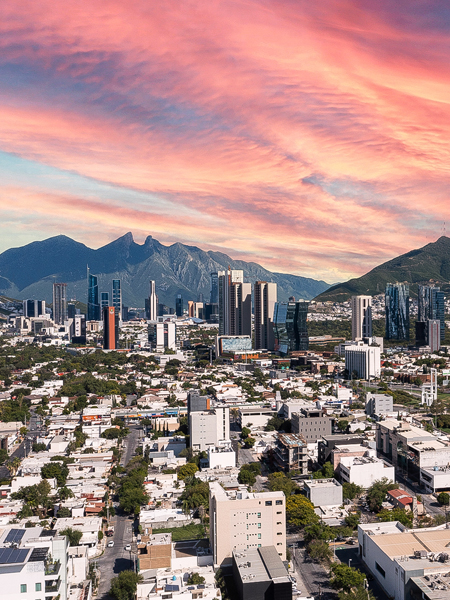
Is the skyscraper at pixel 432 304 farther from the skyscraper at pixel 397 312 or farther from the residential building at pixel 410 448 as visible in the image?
the residential building at pixel 410 448

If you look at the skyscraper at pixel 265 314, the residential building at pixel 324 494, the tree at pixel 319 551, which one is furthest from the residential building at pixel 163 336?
the tree at pixel 319 551

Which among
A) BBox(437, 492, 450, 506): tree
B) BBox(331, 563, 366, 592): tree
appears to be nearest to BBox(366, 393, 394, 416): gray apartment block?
BBox(437, 492, 450, 506): tree

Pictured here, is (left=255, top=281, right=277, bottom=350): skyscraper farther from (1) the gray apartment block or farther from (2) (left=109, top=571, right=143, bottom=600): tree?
(2) (left=109, top=571, right=143, bottom=600): tree

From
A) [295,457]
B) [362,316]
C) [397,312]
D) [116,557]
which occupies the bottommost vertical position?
[116,557]

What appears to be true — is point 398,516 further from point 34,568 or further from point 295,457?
point 34,568

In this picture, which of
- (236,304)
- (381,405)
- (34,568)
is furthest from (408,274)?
(34,568)

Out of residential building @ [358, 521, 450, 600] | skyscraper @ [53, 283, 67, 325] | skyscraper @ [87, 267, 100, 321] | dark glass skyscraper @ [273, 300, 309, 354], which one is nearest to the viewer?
residential building @ [358, 521, 450, 600]

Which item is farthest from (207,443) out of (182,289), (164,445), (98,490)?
(182,289)
